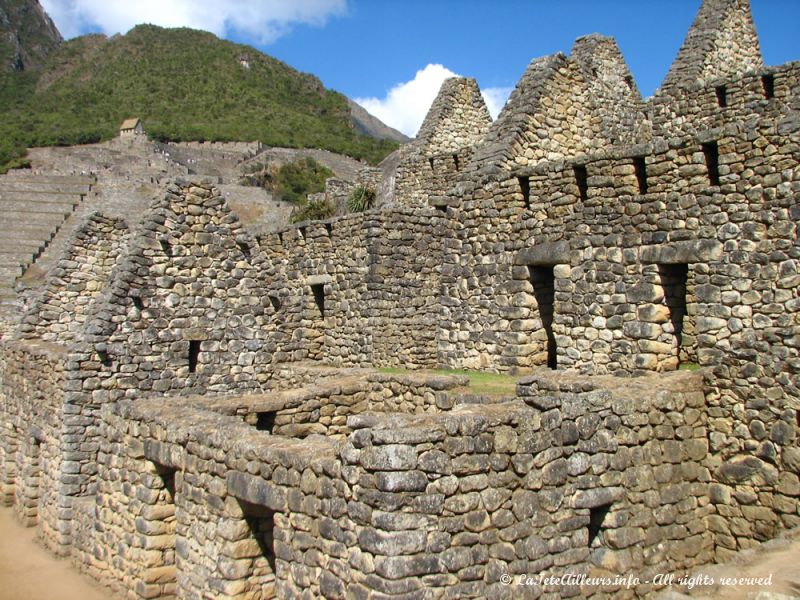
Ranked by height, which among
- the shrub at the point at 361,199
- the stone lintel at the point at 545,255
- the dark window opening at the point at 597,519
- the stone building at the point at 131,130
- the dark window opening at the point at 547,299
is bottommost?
the dark window opening at the point at 597,519

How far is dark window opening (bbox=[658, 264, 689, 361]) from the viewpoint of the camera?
953 cm

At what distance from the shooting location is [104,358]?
1076 cm

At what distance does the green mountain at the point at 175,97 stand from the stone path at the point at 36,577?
7942cm

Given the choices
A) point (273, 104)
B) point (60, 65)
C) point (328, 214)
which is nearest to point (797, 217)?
point (328, 214)

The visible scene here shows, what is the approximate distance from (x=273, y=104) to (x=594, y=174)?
11815 centimetres

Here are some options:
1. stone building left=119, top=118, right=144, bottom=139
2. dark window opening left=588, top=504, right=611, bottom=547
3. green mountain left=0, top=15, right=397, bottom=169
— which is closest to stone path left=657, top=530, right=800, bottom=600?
dark window opening left=588, top=504, right=611, bottom=547

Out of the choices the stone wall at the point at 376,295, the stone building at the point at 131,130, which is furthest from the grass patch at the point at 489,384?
the stone building at the point at 131,130

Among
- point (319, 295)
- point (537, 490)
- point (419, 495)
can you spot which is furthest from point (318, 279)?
point (419, 495)

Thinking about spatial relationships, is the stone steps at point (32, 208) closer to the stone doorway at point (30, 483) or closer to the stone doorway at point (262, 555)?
the stone doorway at point (30, 483)

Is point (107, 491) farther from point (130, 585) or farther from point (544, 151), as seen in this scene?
point (544, 151)

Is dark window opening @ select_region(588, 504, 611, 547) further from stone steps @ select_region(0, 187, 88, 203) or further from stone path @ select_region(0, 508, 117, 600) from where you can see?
stone steps @ select_region(0, 187, 88, 203)

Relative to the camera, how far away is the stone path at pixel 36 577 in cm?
983

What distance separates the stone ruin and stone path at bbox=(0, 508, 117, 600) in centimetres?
20

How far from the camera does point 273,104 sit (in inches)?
4872
